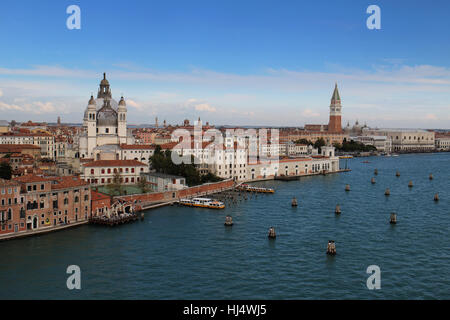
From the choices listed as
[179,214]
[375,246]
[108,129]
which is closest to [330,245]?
[375,246]

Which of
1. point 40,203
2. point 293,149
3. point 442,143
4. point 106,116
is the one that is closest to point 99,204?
point 40,203

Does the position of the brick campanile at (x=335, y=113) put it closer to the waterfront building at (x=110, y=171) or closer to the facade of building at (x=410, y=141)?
the facade of building at (x=410, y=141)

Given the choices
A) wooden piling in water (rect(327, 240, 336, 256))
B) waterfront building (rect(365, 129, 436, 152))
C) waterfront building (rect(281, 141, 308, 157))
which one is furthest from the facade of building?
wooden piling in water (rect(327, 240, 336, 256))

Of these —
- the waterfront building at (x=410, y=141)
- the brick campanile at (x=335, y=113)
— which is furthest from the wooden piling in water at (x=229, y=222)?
the waterfront building at (x=410, y=141)

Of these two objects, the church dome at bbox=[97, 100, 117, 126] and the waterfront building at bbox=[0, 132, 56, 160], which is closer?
the church dome at bbox=[97, 100, 117, 126]

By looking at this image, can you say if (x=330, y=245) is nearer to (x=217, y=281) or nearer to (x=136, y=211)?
(x=217, y=281)

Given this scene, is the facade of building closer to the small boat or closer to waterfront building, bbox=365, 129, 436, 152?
waterfront building, bbox=365, 129, 436, 152
